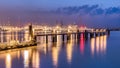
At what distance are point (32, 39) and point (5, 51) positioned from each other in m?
11.3

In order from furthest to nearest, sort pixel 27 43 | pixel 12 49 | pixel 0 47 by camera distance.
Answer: pixel 27 43 < pixel 12 49 < pixel 0 47

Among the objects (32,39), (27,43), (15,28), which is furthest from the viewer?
(15,28)

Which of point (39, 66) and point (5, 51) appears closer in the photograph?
point (39, 66)

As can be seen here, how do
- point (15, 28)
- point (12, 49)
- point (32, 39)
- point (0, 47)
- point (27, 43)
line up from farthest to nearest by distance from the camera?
point (15, 28) < point (32, 39) < point (27, 43) < point (12, 49) < point (0, 47)

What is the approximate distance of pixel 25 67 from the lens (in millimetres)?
21625

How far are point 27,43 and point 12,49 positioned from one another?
598 centimetres

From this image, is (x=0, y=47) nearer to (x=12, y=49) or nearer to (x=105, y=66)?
(x=12, y=49)

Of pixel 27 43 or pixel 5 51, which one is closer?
pixel 5 51

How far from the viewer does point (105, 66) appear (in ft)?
76.9

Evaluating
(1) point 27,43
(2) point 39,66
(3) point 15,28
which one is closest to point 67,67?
(2) point 39,66

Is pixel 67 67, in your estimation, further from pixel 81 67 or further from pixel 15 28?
pixel 15 28

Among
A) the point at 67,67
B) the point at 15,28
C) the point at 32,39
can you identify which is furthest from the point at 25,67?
the point at 15,28

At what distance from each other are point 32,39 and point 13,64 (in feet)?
68.4

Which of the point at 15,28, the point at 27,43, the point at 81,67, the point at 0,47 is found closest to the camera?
the point at 81,67
